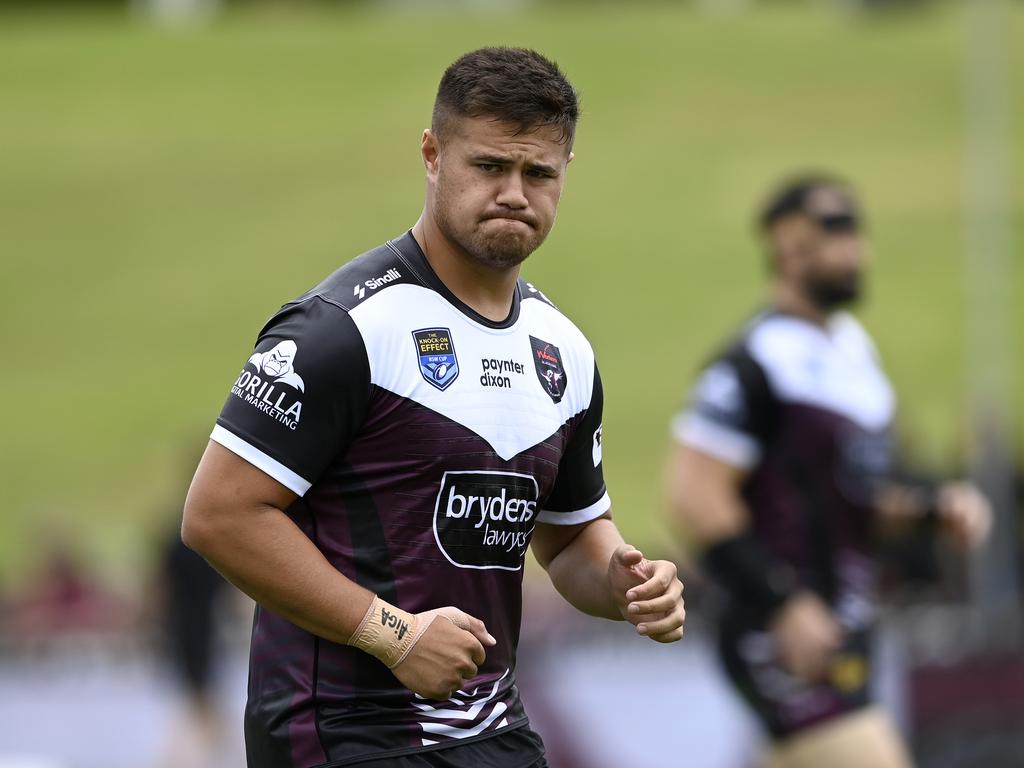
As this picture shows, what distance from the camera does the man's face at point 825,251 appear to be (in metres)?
6.35

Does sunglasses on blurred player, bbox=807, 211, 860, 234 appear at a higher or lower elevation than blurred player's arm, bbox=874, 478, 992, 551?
higher

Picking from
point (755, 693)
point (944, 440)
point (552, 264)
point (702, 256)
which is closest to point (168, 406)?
point (552, 264)

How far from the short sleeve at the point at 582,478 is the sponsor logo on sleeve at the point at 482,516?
250mm

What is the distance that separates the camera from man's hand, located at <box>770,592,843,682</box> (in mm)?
6012

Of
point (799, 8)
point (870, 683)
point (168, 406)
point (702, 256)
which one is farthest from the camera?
point (799, 8)

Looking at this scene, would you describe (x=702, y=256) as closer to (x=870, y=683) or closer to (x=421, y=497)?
(x=870, y=683)

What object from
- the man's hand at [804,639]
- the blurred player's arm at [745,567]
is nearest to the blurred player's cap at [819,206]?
the blurred player's arm at [745,567]

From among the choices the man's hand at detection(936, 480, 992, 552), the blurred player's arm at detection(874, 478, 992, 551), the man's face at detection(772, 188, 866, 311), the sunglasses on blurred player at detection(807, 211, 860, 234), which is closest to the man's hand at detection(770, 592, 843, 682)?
the blurred player's arm at detection(874, 478, 992, 551)

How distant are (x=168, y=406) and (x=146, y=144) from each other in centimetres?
1205

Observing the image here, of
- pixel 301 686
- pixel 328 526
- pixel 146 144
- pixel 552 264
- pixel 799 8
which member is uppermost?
pixel 799 8

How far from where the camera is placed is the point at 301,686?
348 centimetres

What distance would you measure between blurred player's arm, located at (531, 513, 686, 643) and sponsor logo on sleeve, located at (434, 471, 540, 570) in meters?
0.23

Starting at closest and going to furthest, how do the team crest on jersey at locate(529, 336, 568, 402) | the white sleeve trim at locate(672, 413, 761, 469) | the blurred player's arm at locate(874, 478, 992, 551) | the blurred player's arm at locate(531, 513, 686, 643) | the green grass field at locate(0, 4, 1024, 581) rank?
the blurred player's arm at locate(531, 513, 686, 643)
the team crest on jersey at locate(529, 336, 568, 402)
the white sleeve trim at locate(672, 413, 761, 469)
the blurred player's arm at locate(874, 478, 992, 551)
the green grass field at locate(0, 4, 1024, 581)

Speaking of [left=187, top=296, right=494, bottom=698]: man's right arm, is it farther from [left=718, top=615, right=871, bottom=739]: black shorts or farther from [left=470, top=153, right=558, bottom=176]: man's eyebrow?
[left=718, top=615, right=871, bottom=739]: black shorts
